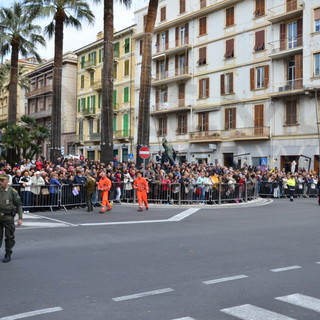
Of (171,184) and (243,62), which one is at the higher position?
(243,62)

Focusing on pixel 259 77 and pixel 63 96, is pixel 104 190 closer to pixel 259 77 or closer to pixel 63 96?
pixel 259 77

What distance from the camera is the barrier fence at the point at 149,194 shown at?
16.2 metres

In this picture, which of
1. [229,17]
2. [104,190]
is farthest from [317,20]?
[104,190]

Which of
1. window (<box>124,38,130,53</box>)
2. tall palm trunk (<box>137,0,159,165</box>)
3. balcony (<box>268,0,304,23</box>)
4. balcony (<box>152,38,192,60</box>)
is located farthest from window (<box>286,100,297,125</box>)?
window (<box>124,38,130,53</box>)

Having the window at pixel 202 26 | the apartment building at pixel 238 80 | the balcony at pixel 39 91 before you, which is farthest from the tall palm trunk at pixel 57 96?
the balcony at pixel 39 91

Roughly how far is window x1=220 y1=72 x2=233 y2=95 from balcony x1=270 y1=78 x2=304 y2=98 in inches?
189

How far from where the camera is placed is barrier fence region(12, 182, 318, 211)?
16.2 metres

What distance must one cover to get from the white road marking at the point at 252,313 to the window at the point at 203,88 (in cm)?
3734

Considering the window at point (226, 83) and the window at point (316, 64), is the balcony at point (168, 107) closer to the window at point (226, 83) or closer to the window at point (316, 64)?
the window at point (226, 83)

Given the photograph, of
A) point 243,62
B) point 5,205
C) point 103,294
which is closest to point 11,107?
point 243,62

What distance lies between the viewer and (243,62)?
3838 centimetres

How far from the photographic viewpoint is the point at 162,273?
692 cm

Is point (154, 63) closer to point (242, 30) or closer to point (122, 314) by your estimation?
point (242, 30)

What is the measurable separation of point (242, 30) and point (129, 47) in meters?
15.6
